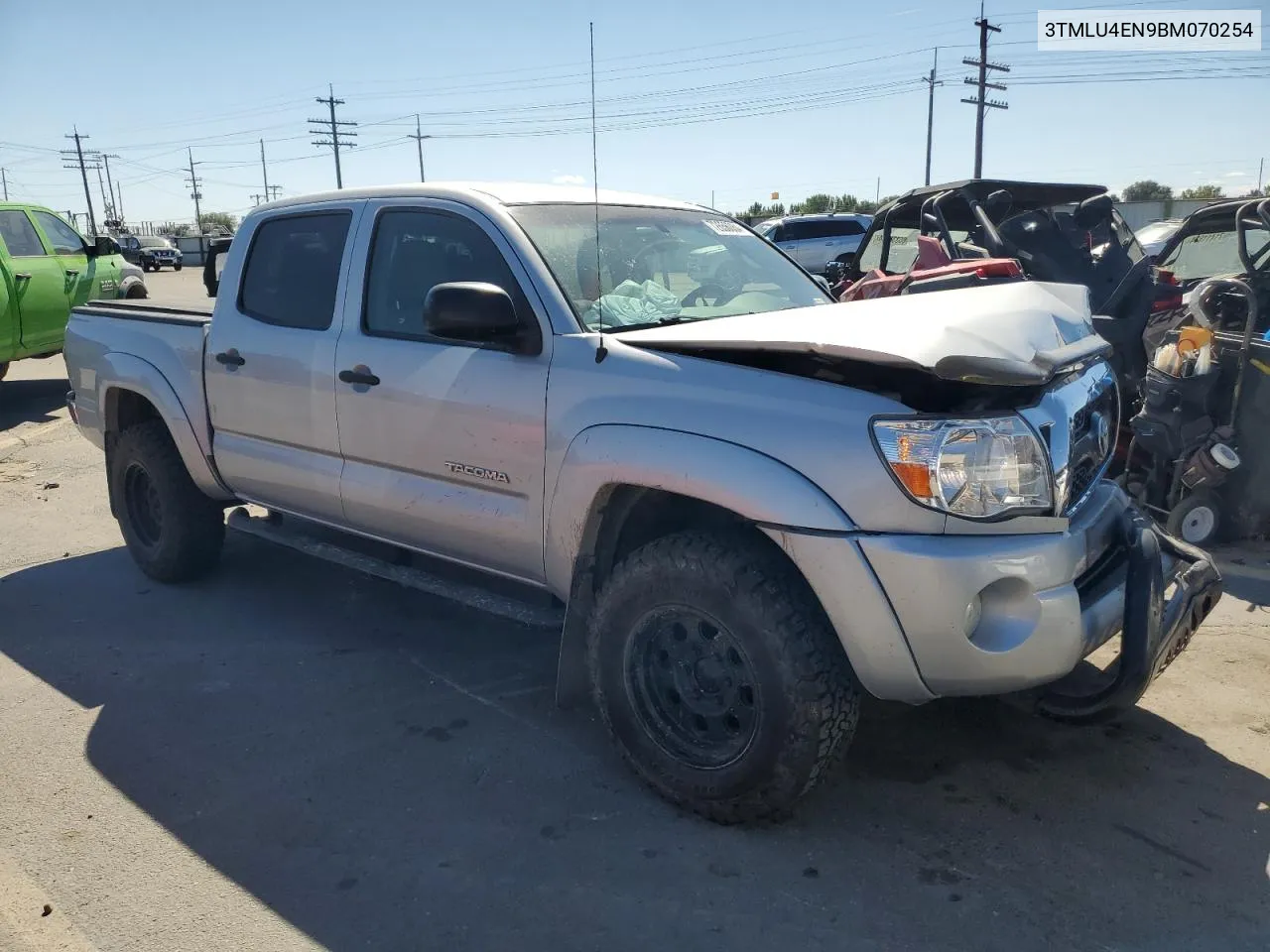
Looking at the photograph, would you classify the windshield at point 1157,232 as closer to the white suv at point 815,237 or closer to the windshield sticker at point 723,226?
Answer: the white suv at point 815,237

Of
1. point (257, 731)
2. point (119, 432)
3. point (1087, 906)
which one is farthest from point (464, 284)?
point (119, 432)

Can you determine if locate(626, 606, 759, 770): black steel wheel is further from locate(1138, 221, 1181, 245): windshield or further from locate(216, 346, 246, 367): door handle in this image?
locate(1138, 221, 1181, 245): windshield

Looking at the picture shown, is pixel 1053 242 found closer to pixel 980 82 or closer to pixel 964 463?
pixel 964 463

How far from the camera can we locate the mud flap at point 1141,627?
2.74 metres

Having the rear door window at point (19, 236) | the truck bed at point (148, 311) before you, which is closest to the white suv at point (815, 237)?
the rear door window at point (19, 236)

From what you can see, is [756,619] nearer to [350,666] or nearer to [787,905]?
[787,905]

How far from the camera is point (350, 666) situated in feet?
13.8

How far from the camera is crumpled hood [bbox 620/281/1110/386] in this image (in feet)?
8.31

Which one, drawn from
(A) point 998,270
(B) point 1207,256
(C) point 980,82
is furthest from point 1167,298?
(C) point 980,82

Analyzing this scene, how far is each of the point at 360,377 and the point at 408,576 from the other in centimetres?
80

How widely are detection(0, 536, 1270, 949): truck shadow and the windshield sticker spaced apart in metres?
2.00

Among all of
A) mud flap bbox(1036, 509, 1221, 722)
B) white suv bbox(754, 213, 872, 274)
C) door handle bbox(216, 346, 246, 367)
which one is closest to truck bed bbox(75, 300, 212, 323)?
door handle bbox(216, 346, 246, 367)

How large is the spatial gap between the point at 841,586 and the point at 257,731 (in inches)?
90.6

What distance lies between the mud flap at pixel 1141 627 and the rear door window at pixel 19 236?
35.6 ft
